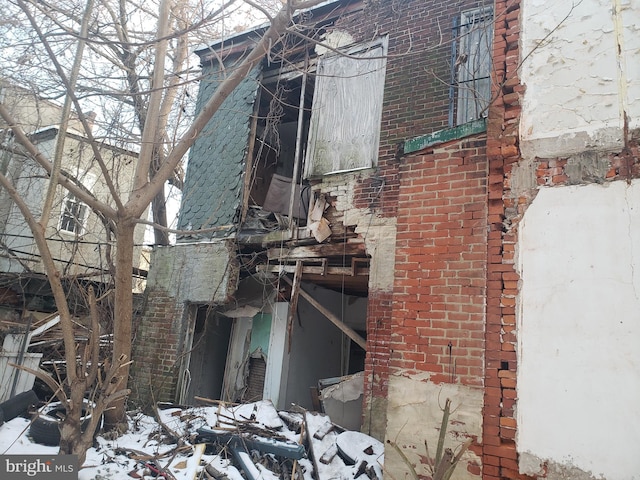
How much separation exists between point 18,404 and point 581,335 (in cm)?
605

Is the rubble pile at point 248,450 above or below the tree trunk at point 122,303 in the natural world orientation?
below

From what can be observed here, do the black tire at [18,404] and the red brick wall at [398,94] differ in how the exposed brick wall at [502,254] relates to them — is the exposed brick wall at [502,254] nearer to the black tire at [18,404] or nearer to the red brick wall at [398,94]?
the red brick wall at [398,94]

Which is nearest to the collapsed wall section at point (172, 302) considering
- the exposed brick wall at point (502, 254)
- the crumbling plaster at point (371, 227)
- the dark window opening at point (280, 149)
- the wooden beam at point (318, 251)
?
the wooden beam at point (318, 251)

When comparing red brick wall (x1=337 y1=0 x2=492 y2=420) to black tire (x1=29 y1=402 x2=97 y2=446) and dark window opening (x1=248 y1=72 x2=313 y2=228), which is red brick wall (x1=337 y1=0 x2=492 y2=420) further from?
black tire (x1=29 y1=402 x2=97 y2=446)

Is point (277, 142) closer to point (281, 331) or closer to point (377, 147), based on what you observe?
point (377, 147)

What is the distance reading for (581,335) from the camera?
3342mm

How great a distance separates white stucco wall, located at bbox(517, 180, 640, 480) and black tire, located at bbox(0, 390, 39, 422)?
5406 mm

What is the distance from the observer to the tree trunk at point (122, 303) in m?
5.18

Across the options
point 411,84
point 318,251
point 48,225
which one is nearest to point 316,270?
point 318,251

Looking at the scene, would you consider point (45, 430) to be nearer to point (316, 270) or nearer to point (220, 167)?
point (316, 270)

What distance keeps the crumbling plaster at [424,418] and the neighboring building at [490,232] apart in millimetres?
13

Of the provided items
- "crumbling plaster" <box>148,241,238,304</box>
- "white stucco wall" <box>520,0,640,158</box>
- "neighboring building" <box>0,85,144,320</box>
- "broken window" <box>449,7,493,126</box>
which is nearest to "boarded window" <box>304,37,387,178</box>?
"broken window" <box>449,7,493,126</box>

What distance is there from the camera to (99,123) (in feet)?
23.5

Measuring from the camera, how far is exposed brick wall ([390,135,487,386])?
13.1 ft
